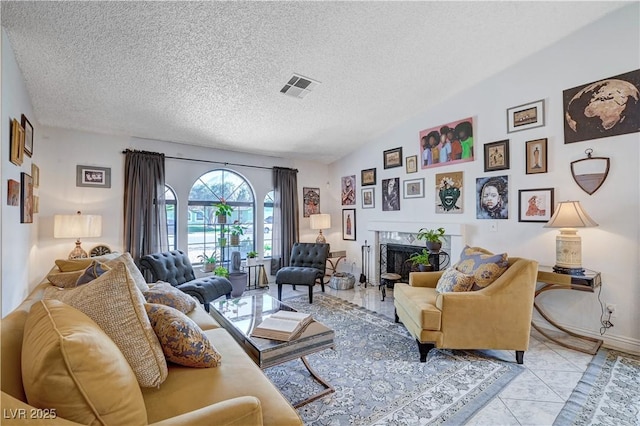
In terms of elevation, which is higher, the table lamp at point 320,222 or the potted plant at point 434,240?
the table lamp at point 320,222

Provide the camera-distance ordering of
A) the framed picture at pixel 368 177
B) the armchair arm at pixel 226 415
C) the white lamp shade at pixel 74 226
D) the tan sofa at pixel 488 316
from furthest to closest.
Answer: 1. the framed picture at pixel 368 177
2. the white lamp shade at pixel 74 226
3. the tan sofa at pixel 488 316
4. the armchair arm at pixel 226 415

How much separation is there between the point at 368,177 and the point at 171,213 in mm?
3336

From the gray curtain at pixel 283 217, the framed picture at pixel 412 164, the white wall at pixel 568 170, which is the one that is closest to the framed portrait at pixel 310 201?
the gray curtain at pixel 283 217

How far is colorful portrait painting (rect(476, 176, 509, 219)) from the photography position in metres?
3.45

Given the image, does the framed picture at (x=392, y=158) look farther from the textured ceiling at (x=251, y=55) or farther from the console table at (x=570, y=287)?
the console table at (x=570, y=287)

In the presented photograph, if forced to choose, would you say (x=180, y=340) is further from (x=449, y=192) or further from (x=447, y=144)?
(x=447, y=144)

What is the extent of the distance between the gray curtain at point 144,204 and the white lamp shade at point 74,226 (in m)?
0.51

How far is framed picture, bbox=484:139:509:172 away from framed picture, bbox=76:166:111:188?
498 centimetres

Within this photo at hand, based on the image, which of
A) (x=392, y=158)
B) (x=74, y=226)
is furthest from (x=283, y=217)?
(x=74, y=226)

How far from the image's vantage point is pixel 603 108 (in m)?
2.76

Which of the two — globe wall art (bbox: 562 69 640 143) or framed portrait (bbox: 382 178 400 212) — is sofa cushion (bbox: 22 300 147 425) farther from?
framed portrait (bbox: 382 178 400 212)

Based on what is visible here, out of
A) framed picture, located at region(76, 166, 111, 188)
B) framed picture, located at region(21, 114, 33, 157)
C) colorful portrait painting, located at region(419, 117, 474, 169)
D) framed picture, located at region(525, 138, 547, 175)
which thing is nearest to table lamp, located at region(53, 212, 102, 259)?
framed picture, located at region(76, 166, 111, 188)

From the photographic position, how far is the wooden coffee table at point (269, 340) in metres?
1.77

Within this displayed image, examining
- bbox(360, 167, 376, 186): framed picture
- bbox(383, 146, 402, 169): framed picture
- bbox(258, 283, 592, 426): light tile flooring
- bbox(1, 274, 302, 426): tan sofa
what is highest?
bbox(383, 146, 402, 169): framed picture
